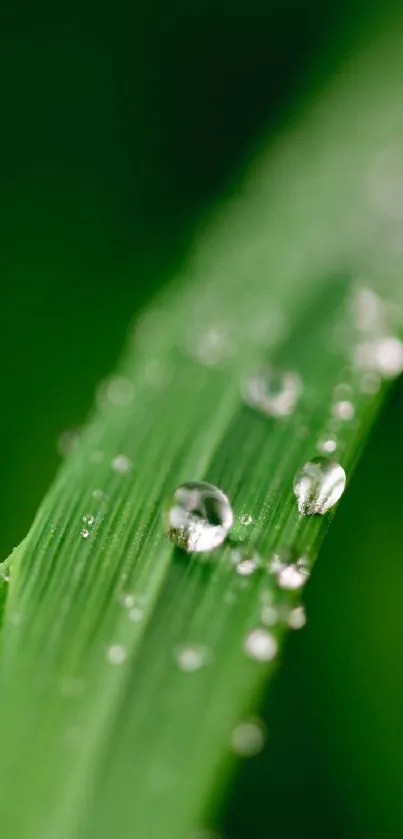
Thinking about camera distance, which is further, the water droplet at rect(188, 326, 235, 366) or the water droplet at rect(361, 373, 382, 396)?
the water droplet at rect(188, 326, 235, 366)

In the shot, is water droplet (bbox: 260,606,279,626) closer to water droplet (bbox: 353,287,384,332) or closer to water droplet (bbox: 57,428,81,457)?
water droplet (bbox: 57,428,81,457)

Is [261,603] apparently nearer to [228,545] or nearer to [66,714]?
[228,545]

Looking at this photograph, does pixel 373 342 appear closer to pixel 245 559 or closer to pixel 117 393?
pixel 117 393

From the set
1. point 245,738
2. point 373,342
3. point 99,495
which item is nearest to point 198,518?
point 99,495

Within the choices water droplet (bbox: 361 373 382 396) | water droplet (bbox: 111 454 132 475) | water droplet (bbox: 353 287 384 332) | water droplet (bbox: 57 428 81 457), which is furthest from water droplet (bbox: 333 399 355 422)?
water droplet (bbox: 57 428 81 457)

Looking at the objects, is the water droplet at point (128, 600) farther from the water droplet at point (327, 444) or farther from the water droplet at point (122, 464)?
the water droplet at point (327, 444)

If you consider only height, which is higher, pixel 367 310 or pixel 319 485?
pixel 367 310

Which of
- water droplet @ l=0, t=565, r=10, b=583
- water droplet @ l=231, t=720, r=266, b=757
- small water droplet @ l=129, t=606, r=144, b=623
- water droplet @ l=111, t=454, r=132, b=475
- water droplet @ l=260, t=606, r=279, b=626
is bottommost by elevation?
water droplet @ l=231, t=720, r=266, b=757
